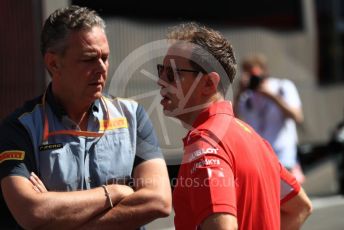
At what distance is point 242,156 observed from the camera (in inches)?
119

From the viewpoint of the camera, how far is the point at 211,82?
3.16 m

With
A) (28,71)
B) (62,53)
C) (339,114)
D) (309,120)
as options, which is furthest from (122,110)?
(339,114)

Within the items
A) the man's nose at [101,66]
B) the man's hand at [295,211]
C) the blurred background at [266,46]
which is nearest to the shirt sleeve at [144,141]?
the man's nose at [101,66]

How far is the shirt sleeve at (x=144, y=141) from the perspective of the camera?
10.9 ft

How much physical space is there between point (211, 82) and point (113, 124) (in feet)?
1.55

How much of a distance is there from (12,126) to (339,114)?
11981 millimetres

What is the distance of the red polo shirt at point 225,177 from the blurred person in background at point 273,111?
15.4 ft

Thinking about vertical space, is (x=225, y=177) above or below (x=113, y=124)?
below

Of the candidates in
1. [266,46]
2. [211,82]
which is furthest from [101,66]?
[266,46]

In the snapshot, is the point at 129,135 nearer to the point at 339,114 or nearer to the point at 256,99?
the point at 256,99

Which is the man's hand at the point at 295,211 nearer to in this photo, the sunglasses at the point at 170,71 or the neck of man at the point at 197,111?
the neck of man at the point at 197,111

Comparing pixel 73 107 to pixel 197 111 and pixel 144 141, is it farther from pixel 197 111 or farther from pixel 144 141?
pixel 197 111

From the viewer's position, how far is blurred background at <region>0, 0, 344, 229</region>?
8.73m

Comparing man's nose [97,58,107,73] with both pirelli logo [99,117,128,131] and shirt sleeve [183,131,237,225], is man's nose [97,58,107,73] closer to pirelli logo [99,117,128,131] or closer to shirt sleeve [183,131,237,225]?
pirelli logo [99,117,128,131]
